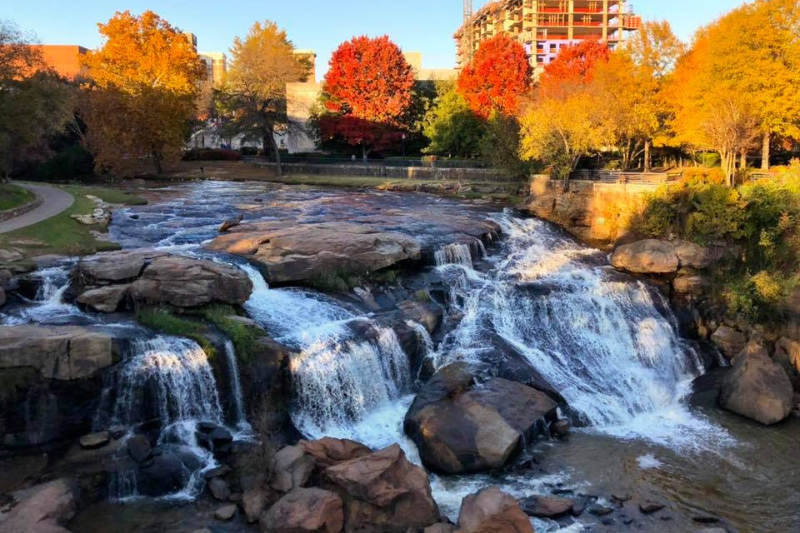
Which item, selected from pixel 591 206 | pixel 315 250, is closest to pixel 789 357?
pixel 591 206

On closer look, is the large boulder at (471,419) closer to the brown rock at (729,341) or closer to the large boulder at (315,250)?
the large boulder at (315,250)

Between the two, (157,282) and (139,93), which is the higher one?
(139,93)

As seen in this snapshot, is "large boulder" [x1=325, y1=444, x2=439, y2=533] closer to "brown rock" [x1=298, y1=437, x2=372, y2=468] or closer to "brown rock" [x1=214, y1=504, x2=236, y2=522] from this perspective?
"brown rock" [x1=298, y1=437, x2=372, y2=468]

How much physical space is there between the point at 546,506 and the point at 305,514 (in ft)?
14.6

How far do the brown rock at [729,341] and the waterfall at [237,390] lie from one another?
49.5ft

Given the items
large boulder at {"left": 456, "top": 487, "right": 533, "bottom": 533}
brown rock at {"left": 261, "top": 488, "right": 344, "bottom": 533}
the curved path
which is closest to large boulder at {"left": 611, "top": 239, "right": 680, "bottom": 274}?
large boulder at {"left": 456, "top": 487, "right": 533, "bottom": 533}

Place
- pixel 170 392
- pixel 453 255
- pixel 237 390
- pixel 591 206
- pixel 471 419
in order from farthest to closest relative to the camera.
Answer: pixel 591 206
pixel 453 255
pixel 237 390
pixel 471 419
pixel 170 392

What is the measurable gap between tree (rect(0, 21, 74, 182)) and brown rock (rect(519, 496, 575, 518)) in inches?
944

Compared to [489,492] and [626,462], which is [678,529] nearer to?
[626,462]

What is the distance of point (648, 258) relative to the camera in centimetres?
2295

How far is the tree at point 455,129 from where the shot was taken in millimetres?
52375

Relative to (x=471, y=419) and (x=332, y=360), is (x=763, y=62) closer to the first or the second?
(x=471, y=419)

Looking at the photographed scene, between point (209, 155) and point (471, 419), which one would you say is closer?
point (471, 419)

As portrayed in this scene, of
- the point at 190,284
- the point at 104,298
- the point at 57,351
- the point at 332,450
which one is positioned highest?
the point at 190,284
